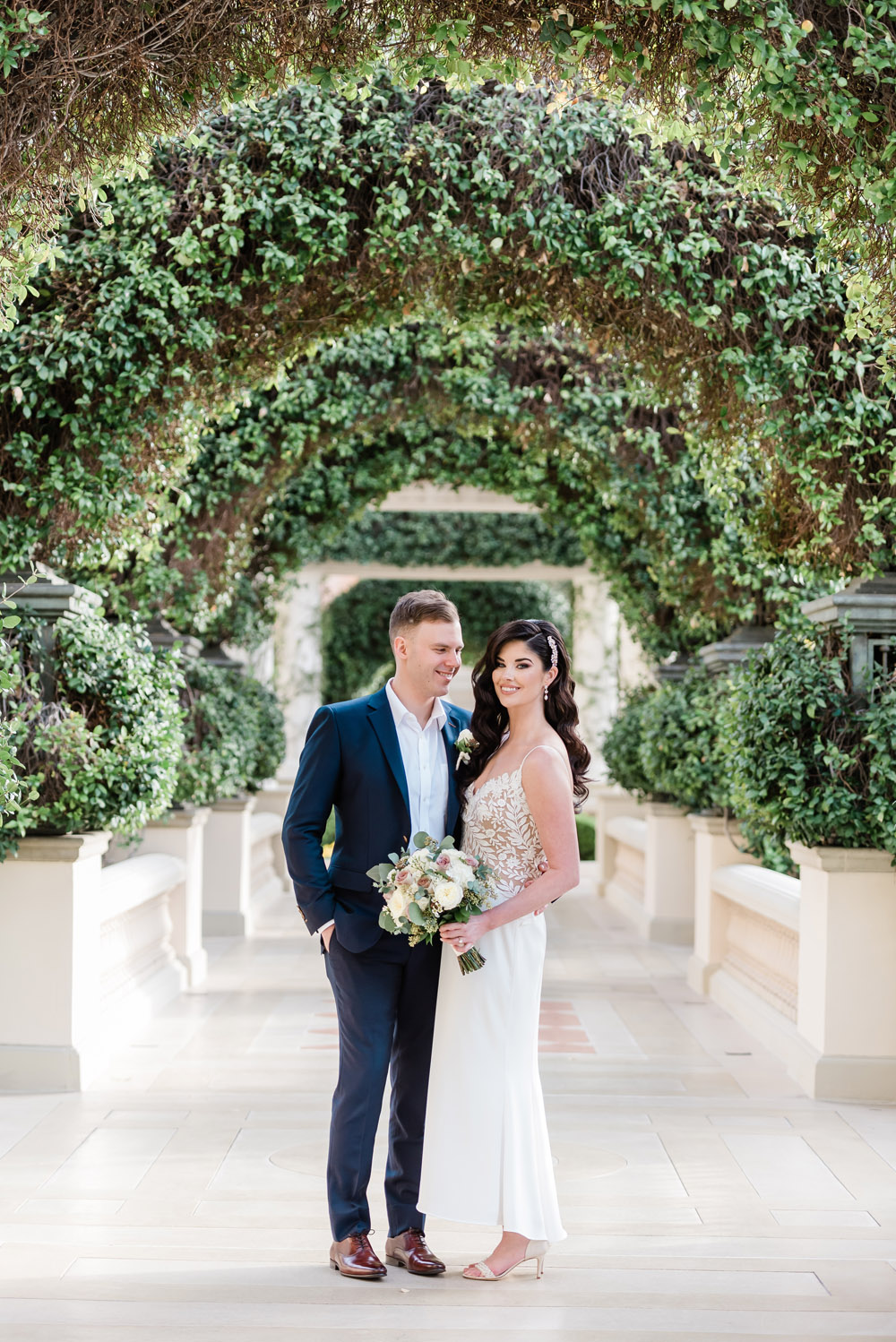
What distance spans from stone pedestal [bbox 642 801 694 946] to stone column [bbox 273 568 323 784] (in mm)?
6272

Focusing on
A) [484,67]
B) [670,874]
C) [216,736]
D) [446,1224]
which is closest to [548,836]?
[446,1224]

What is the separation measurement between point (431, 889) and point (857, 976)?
3050 millimetres

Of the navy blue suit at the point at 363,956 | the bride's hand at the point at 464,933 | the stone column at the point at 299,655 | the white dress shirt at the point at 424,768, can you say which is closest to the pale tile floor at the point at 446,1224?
the navy blue suit at the point at 363,956

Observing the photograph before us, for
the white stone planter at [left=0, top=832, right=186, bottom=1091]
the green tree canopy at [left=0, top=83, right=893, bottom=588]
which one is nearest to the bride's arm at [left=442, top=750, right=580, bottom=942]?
the white stone planter at [left=0, top=832, right=186, bottom=1091]

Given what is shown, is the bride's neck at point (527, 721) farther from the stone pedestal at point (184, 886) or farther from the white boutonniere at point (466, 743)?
the stone pedestal at point (184, 886)

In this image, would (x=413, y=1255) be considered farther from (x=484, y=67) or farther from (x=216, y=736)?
(x=216, y=736)

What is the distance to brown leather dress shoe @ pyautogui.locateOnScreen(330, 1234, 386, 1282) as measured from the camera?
3.59 meters

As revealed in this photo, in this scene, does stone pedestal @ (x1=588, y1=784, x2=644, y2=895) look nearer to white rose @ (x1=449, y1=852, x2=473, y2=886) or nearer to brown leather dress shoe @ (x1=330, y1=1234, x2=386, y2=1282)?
brown leather dress shoe @ (x1=330, y1=1234, x2=386, y2=1282)

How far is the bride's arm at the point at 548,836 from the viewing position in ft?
11.6

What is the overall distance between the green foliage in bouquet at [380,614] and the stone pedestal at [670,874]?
10876 mm

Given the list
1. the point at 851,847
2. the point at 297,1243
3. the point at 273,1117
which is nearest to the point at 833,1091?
the point at 851,847

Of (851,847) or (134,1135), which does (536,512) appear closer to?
(851,847)

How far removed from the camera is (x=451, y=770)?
3.84 m

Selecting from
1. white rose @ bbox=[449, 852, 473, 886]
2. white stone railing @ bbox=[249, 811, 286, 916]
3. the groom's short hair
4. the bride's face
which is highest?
the groom's short hair
